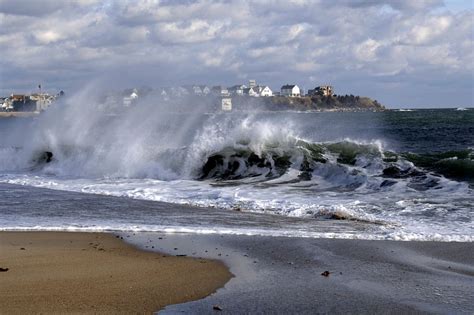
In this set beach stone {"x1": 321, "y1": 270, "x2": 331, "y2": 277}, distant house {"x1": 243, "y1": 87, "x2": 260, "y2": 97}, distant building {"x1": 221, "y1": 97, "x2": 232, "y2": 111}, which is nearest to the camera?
beach stone {"x1": 321, "y1": 270, "x2": 331, "y2": 277}

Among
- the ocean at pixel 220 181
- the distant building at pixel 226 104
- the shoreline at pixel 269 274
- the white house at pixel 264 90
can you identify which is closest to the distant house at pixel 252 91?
the white house at pixel 264 90

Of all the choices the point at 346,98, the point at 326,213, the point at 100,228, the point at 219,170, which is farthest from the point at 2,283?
the point at 346,98

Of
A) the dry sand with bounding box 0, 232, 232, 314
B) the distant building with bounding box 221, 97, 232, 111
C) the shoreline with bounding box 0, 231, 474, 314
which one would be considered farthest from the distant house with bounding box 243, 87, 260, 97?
the dry sand with bounding box 0, 232, 232, 314

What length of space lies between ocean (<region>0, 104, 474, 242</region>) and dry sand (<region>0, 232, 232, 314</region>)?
189 centimetres

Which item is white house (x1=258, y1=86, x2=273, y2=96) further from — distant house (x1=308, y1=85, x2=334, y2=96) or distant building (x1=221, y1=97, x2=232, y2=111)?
distant building (x1=221, y1=97, x2=232, y2=111)

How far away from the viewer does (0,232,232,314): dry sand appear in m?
6.00

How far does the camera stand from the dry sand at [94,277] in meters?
6.00

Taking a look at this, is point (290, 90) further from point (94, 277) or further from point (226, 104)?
point (94, 277)

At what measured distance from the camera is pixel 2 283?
6.62m

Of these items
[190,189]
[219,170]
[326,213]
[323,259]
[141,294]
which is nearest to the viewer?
[141,294]

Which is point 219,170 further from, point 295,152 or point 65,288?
point 65,288

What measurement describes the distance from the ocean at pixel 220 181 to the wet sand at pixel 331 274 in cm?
76

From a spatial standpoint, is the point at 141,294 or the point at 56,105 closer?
the point at 141,294

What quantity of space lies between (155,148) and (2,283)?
1757cm
